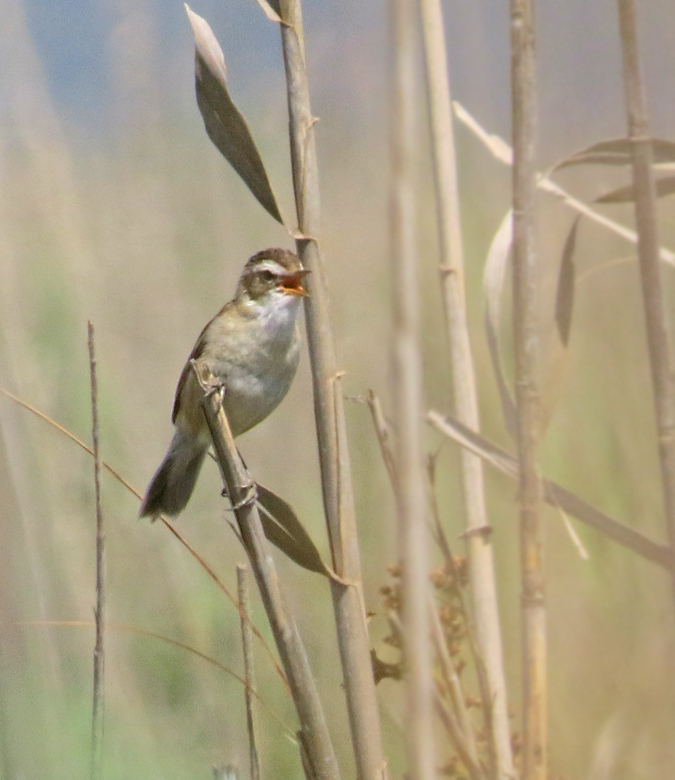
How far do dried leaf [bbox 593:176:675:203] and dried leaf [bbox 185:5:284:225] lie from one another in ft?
1.24

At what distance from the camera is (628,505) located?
3.70 ft

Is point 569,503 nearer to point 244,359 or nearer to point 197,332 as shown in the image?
point 244,359

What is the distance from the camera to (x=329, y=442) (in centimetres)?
75

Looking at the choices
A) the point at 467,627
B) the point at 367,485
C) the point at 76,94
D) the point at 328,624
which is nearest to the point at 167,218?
the point at 76,94

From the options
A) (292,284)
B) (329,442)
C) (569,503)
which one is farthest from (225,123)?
(292,284)

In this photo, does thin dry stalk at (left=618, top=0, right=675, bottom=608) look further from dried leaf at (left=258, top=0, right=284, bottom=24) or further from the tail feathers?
the tail feathers

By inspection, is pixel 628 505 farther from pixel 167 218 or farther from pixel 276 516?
pixel 167 218

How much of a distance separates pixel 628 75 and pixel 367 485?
0.72m

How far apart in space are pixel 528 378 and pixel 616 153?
0.28 meters

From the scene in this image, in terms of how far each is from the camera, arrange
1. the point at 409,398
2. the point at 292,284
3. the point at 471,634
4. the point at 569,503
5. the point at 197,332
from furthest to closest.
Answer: the point at 197,332 < the point at 292,284 < the point at 471,634 < the point at 569,503 < the point at 409,398

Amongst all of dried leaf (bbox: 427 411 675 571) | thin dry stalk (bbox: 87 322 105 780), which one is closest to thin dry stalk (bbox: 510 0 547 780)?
dried leaf (bbox: 427 411 675 571)

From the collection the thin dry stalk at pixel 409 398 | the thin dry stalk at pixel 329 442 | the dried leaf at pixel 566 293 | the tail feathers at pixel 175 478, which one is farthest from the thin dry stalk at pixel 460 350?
the tail feathers at pixel 175 478

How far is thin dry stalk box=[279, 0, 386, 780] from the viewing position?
2.46 feet

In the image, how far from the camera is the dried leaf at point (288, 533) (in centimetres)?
74
